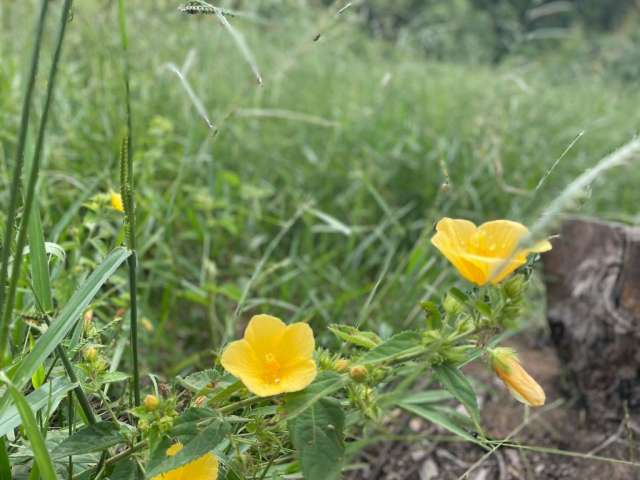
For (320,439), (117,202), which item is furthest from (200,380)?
(117,202)

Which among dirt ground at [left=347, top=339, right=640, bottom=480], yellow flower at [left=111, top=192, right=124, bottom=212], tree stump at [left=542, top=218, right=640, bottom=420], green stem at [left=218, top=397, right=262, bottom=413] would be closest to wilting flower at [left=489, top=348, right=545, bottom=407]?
green stem at [left=218, top=397, right=262, bottom=413]

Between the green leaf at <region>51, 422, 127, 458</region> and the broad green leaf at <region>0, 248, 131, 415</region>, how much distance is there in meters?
0.08

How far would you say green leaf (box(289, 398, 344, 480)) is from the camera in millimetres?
706

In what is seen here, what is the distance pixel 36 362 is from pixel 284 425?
0.85 ft

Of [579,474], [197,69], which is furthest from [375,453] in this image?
[197,69]

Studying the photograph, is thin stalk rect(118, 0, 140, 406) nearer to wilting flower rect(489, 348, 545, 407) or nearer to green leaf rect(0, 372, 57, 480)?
green leaf rect(0, 372, 57, 480)

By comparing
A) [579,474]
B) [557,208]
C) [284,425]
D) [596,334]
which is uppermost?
[557,208]

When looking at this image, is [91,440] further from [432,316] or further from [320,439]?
[432,316]

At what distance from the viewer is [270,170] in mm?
2803

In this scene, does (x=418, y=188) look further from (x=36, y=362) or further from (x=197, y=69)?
(x=36, y=362)

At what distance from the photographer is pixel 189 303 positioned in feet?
6.88

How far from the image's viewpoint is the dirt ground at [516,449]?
1561mm

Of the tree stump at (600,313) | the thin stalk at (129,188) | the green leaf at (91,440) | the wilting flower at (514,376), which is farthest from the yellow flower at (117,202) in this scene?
the tree stump at (600,313)

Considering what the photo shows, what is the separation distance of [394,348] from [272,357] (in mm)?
142
